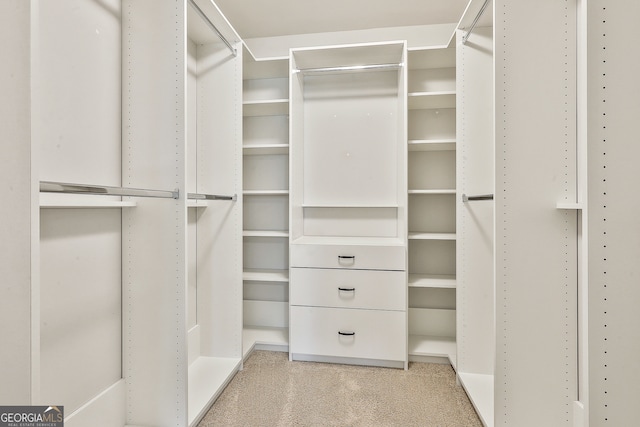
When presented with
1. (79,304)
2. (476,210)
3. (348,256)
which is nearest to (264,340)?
(348,256)

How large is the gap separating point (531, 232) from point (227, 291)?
1.76 meters

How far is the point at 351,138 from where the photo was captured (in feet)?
9.01

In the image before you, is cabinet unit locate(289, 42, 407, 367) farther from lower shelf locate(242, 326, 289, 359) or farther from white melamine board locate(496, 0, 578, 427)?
white melamine board locate(496, 0, 578, 427)

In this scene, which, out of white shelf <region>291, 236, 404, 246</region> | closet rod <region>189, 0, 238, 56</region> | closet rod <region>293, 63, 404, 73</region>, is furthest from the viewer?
closet rod <region>293, 63, 404, 73</region>

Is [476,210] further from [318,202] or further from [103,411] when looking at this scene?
[103,411]

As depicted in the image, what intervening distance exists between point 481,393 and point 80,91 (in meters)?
2.43

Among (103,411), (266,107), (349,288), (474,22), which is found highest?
(474,22)

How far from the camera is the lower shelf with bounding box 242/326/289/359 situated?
2.49 m

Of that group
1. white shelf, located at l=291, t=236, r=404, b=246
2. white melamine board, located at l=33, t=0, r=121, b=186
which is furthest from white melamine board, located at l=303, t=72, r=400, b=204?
white melamine board, located at l=33, t=0, r=121, b=186

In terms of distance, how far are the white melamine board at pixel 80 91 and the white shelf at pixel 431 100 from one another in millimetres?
1760

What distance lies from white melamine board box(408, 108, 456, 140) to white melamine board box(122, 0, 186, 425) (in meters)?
1.77

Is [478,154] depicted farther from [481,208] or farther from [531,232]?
[531,232]

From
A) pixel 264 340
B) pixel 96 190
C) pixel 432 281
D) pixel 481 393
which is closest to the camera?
pixel 96 190

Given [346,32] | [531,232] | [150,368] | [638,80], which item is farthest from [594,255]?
[346,32]
